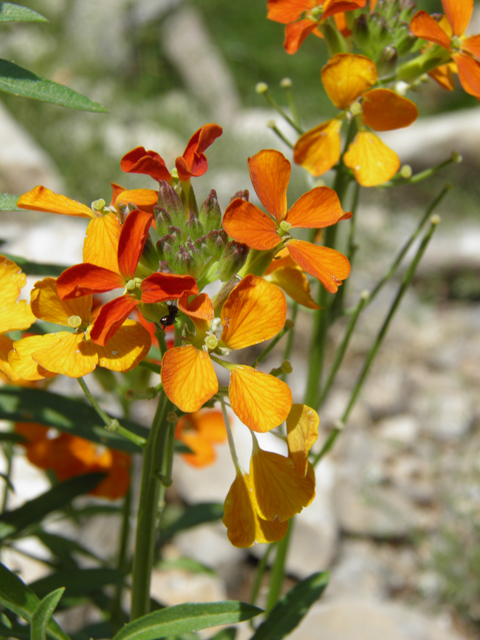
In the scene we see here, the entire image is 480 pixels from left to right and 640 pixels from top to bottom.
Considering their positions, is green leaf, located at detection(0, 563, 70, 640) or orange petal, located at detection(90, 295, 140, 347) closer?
orange petal, located at detection(90, 295, 140, 347)

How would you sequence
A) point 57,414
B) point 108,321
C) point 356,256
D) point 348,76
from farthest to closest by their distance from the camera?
point 356,256
point 57,414
point 348,76
point 108,321

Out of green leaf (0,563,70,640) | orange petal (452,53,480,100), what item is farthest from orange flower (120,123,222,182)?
green leaf (0,563,70,640)

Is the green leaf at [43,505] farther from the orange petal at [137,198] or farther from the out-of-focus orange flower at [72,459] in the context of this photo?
the orange petal at [137,198]

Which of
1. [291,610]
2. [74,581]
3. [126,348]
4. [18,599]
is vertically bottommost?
[74,581]

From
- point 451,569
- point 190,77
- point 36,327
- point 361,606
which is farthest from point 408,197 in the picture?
point 36,327

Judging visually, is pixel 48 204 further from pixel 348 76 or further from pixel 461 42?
pixel 461 42

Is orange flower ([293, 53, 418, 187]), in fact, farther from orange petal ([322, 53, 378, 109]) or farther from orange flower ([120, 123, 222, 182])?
orange flower ([120, 123, 222, 182])

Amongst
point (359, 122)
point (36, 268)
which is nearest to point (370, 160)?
point (359, 122)
